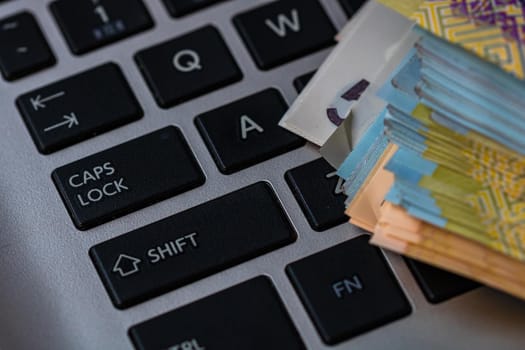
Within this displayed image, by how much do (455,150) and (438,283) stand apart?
72 mm

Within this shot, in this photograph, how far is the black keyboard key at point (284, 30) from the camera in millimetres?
604

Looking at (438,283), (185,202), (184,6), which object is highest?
(184,6)

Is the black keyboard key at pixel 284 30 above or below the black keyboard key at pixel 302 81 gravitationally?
above

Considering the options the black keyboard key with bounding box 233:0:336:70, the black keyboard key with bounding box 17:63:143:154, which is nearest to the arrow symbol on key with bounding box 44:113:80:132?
the black keyboard key with bounding box 17:63:143:154

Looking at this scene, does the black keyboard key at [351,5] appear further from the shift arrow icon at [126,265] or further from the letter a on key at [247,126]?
the shift arrow icon at [126,265]

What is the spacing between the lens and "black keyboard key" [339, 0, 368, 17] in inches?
24.4

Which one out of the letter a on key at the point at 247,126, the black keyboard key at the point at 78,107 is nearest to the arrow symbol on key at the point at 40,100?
the black keyboard key at the point at 78,107

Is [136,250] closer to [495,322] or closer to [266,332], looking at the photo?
[266,332]

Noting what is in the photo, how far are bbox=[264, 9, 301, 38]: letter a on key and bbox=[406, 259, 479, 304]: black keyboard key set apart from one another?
0.55ft

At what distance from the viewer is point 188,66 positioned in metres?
0.60

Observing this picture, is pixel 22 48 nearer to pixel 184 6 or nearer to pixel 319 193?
pixel 184 6

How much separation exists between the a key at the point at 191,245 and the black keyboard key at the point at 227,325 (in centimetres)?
2

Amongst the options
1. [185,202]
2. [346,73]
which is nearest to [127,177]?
[185,202]

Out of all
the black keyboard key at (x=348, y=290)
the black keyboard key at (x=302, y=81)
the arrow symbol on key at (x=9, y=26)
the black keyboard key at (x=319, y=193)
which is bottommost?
the black keyboard key at (x=348, y=290)
